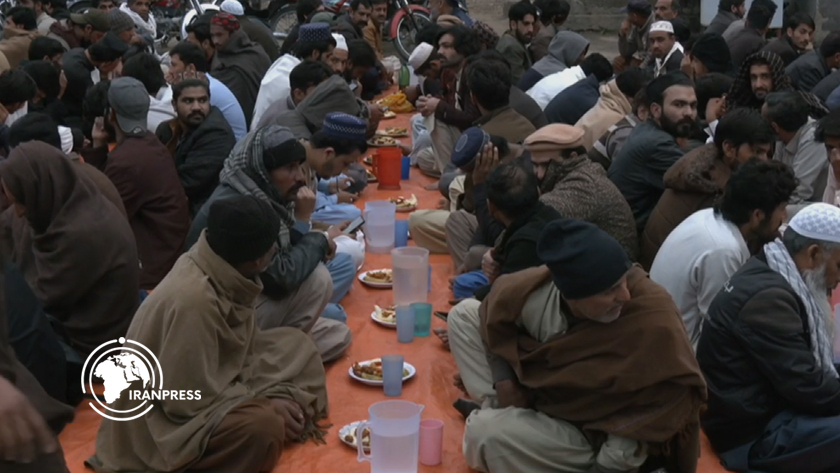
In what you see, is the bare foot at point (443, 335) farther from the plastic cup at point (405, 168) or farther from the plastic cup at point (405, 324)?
the plastic cup at point (405, 168)

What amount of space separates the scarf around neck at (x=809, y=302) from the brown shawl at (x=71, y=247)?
2.43m

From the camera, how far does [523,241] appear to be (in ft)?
13.0

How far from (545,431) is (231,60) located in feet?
17.7

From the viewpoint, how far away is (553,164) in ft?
16.0

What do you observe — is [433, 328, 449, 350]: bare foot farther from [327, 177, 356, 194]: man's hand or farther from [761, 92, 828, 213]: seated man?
[327, 177, 356, 194]: man's hand

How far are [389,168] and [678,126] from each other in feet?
7.19

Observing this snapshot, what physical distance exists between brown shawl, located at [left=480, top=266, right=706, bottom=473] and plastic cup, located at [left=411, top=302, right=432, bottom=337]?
1.25m

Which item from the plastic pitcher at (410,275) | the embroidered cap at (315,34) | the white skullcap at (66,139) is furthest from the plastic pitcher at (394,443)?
the embroidered cap at (315,34)

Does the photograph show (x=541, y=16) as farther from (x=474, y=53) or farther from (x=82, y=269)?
(x=82, y=269)

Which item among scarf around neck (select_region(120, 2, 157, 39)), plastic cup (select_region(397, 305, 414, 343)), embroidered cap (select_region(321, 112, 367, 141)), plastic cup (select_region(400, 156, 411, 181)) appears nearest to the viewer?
plastic cup (select_region(397, 305, 414, 343))

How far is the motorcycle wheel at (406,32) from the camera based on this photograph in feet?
39.0

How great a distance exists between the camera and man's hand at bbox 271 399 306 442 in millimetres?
3701

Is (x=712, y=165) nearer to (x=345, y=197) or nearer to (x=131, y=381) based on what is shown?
(x=345, y=197)

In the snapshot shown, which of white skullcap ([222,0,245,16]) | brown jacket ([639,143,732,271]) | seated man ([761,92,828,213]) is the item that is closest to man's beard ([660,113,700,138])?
seated man ([761,92,828,213])
